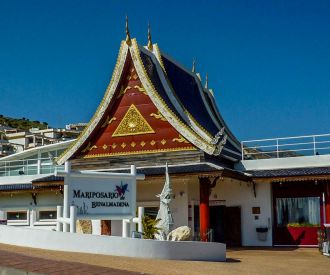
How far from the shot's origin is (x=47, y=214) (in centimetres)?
2669

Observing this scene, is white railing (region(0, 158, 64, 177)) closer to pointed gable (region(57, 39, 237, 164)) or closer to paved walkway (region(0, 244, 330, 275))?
pointed gable (region(57, 39, 237, 164))

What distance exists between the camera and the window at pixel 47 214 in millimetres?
26552

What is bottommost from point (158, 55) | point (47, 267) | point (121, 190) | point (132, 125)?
point (47, 267)

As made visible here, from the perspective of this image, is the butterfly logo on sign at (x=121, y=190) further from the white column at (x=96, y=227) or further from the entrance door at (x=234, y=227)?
the white column at (x=96, y=227)

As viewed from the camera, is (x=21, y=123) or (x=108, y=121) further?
(x=21, y=123)

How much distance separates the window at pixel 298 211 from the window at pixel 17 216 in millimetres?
12068

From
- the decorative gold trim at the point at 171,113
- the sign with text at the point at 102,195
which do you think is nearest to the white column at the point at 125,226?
the sign with text at the point at 102,195

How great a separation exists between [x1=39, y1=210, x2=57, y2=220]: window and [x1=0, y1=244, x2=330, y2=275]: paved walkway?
12063mm

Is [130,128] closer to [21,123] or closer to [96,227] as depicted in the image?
[96,227]

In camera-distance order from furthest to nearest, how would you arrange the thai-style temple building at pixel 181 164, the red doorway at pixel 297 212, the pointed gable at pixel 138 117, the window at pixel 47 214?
the window at pixel 47 214, the red doorway at pixel 297 212, the pointed gable at pixel 138 117, the thai-style temple building at pixel 181 164

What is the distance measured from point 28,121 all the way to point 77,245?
127m

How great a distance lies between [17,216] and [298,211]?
43.8 feet

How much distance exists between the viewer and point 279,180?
70.7ft

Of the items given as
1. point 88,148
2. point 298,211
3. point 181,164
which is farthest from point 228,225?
point 88,148
